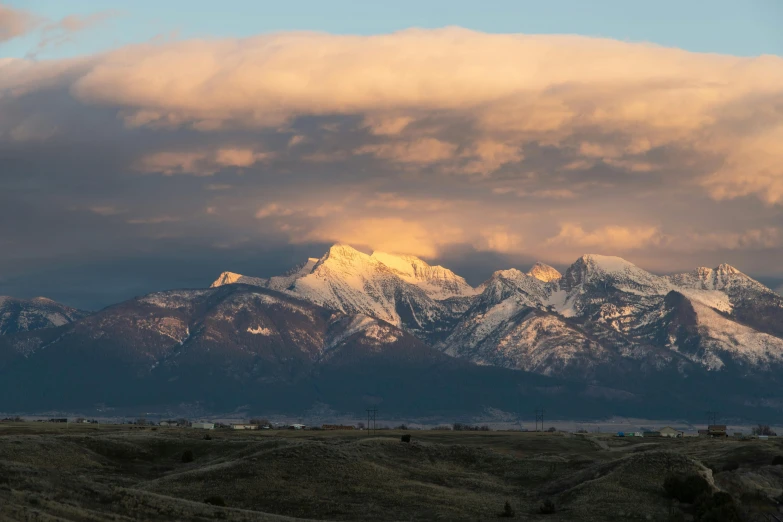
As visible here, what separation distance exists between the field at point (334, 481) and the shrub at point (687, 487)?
1.44 metres

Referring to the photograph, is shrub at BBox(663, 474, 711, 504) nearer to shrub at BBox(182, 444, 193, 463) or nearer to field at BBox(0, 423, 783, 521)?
field at BBox(0, 423, 783, 521)

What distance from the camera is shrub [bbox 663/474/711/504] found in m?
149

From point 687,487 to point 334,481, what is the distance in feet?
152

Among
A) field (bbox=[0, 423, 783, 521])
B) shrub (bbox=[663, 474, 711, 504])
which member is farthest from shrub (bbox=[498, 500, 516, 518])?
shrub (bbox=[663, 474, 711, 504])

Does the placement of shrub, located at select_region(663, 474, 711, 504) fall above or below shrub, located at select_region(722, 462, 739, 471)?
below

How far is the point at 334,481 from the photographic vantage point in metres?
155

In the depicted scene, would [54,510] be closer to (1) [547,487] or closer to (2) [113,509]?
(2) [113,509]

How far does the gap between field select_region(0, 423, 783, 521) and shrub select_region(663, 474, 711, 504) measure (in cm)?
144

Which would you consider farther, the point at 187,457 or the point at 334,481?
the point at 187,457

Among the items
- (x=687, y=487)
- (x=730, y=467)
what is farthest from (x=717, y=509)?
(x=730, y=467)

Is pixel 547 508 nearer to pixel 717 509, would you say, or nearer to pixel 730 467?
pixel 717 509

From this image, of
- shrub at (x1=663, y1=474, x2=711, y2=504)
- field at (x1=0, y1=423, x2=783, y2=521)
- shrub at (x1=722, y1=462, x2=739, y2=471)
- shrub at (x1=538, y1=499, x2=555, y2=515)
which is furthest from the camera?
shrub at (x1=722, y1=462, x2=739, y2=471)

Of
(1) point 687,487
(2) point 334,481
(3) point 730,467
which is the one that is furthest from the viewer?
(3) point 730,467

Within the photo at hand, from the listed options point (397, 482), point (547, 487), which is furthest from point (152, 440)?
point (547, 487)
